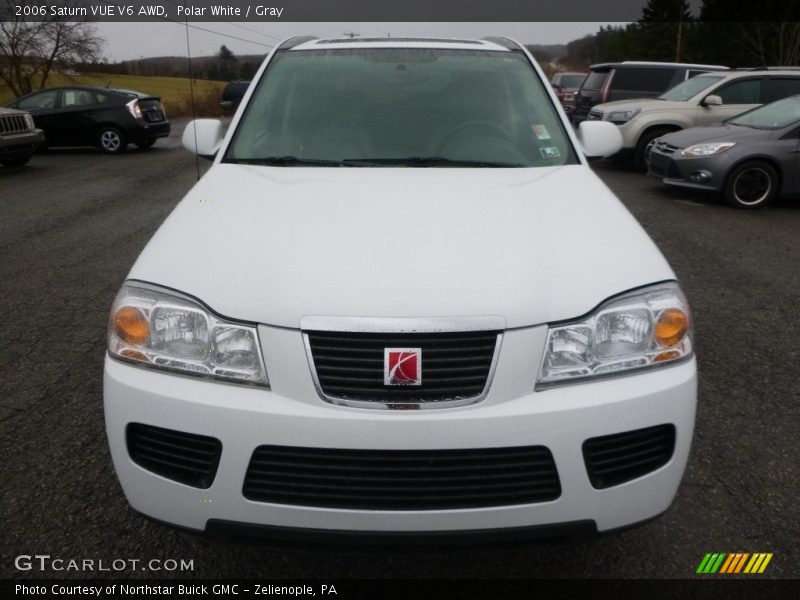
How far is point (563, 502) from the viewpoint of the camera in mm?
1851

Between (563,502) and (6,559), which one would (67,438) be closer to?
(6,559)

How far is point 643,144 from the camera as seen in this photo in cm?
1220

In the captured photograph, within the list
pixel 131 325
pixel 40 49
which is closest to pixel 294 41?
pixel 131 325

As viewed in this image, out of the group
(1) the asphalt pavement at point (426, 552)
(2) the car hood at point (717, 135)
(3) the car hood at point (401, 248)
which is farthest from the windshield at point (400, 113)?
(2) the car hood at point (717, 135)

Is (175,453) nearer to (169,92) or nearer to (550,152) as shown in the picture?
(550,152)

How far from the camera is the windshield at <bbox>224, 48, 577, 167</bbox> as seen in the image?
10.2ft

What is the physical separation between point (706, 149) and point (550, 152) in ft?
22.5

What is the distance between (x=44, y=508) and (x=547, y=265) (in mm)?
2066

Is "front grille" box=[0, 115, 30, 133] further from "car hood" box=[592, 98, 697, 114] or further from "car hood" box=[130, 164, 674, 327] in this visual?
"car hood" box=[130, 164, 674, 327]

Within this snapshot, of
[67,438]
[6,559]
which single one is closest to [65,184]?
[67,438]

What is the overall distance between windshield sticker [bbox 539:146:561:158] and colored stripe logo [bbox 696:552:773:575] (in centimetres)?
176

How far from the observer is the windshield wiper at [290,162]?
3041 millimetres

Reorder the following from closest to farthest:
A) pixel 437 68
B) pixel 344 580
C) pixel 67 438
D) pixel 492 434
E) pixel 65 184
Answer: pixel 492 434
pixel 344 580
pixel 67 438
pixel 437 68
pixel 65 184

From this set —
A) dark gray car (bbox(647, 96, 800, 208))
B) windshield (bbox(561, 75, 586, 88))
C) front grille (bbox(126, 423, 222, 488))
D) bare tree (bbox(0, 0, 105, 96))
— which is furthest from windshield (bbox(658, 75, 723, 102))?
bare tree (bbox(0, 0, 105, 96))
